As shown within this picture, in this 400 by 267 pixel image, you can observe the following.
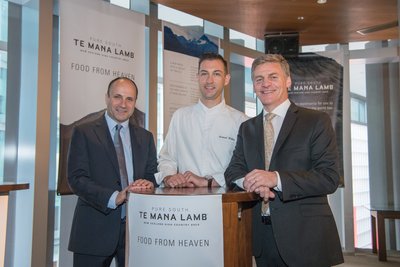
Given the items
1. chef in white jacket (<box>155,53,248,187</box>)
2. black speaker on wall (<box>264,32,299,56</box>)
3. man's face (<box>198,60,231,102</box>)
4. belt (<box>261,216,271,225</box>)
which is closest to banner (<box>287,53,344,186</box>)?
black speaker on wall (<box>264,32,299,56</box>)

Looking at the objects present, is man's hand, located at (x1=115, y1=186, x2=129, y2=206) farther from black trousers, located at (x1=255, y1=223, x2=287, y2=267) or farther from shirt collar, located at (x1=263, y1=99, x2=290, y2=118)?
shirt collar, located at (x1=263, y1=99, x2=290, y2=118)

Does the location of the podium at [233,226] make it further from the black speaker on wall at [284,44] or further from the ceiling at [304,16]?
the black speaker on wall at [284,44]

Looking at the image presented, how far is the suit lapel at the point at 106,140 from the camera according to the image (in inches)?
86.4

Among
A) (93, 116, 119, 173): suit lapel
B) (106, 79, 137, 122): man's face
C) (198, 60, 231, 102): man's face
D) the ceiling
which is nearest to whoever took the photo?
(93, 116, 119, 173): suit lapel

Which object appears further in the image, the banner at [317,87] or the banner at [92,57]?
the banner at [317,87]

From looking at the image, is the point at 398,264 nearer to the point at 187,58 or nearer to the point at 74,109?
the point at 187,58

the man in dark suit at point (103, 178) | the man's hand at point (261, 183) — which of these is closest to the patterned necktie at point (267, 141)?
the man's hand at point (261, 183)

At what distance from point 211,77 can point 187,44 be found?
2594 mm

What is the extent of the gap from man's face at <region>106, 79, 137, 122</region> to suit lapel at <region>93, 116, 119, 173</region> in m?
0.10

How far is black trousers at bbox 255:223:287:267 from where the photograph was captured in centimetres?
186

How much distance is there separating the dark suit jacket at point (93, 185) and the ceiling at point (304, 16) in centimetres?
266

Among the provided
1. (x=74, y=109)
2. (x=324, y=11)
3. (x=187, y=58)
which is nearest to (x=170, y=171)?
(x=74, y=109)

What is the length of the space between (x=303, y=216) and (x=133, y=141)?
1112 millimetres

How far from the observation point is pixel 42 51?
352cm
